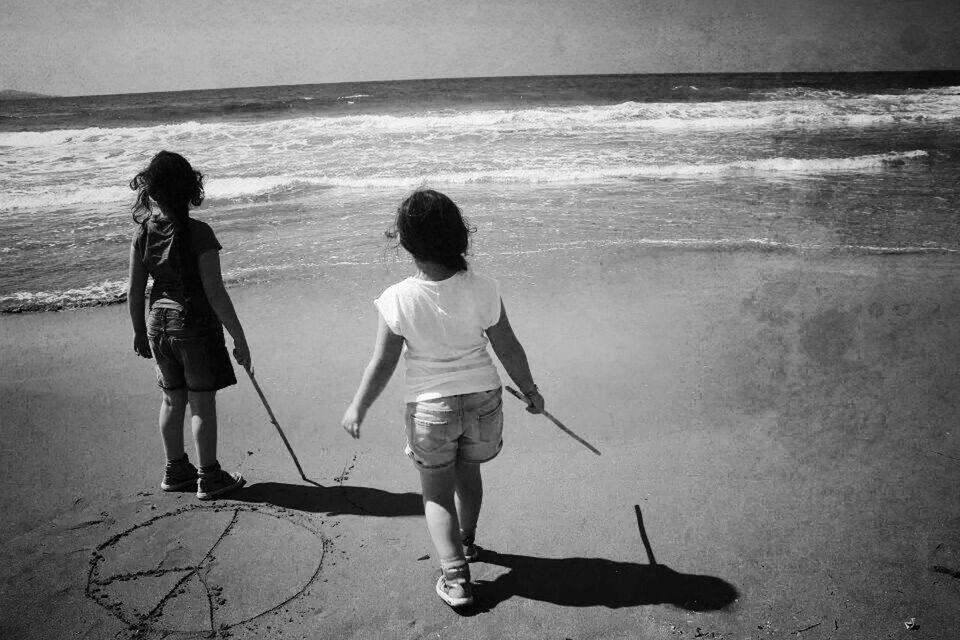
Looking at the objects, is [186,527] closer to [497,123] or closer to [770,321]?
[770,321]

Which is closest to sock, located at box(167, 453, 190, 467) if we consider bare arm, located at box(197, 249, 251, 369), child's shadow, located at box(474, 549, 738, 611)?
bare arm, located at box(197, 249, 251, 369)

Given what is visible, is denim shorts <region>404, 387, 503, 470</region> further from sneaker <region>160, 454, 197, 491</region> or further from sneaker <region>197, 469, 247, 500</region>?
sneaker <region>160, 454, 197, 491</region>

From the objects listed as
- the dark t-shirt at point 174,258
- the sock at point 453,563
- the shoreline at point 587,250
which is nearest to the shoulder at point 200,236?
the dark t-shirt at point 174,258

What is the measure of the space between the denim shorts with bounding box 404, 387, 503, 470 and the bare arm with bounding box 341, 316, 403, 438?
0.14 metres

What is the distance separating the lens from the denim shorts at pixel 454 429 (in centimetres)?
204

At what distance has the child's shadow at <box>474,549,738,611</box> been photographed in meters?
2.21

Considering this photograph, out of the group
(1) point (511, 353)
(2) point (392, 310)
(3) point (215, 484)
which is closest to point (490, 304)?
(1) point (511, 353)

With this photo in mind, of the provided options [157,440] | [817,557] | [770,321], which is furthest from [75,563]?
[770,321]

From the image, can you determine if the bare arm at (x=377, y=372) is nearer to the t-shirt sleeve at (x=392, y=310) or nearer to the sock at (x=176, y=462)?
the t-shirt sleeve at (x=392, y=310)

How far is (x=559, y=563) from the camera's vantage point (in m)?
2.41

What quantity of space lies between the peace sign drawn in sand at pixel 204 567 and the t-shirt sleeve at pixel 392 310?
43.6 inches

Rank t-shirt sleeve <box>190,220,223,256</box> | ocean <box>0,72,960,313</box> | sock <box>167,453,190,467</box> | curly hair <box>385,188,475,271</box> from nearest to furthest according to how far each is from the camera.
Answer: curly hair <box>385,188,475,271</box> → t-shirt sleeve <box>190,220,223,256</box> → sock <box>167,453,190,467</box> → ocean <box>0,72,960,313</box>

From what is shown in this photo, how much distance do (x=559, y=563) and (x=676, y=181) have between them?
794 cm

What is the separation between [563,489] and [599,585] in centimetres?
58
